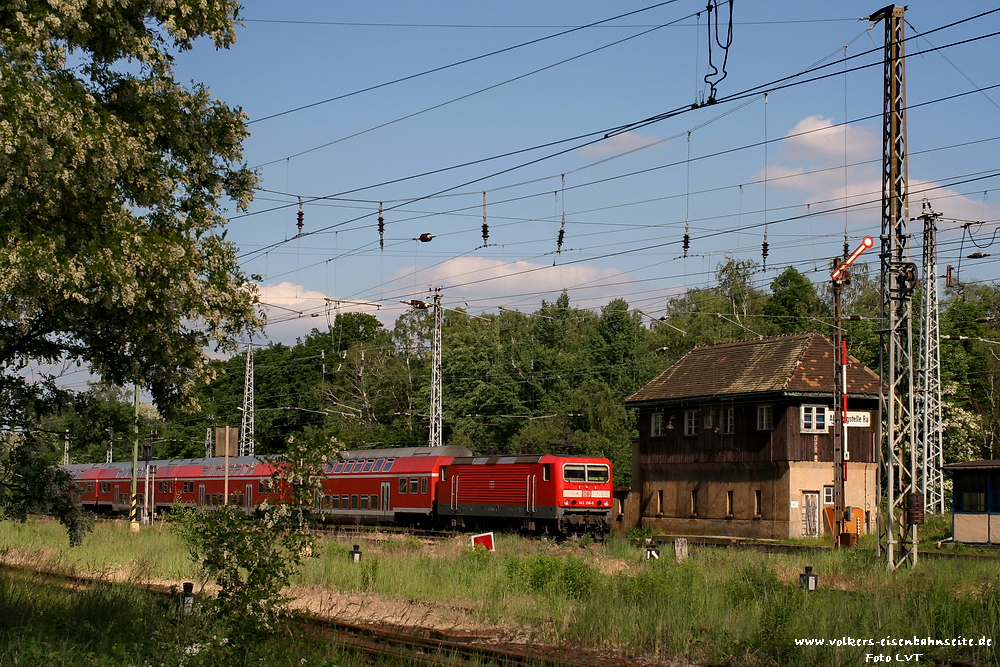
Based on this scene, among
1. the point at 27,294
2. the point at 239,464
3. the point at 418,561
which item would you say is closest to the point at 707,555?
the point at 418,561

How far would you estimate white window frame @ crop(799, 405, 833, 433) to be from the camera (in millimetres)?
41500

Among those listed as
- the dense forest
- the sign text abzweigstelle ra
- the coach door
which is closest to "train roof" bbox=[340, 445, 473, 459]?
the coach door

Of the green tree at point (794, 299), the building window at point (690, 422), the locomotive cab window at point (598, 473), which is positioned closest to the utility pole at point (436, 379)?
the locomotive cab window at point (598, 473)

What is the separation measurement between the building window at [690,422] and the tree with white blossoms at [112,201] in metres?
32.7

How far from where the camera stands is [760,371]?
43.4 m

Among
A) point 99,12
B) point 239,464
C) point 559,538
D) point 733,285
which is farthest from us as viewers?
point 733,285

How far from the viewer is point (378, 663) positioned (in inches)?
494

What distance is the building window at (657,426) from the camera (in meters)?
47.2

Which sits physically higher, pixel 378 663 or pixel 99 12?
pixel 99 12

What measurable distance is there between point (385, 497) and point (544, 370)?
3357 centimetres

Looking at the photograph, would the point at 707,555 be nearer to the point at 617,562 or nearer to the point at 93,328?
the point at 617,562

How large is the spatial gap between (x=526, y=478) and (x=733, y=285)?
60.6 metres

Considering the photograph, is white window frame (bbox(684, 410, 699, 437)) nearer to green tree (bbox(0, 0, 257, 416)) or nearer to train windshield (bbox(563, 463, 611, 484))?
train windshield (bbox(563, 463, 611, 484))

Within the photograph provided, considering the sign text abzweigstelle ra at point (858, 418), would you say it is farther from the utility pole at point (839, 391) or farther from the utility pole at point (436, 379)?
the utility pole at point (436, 379)
